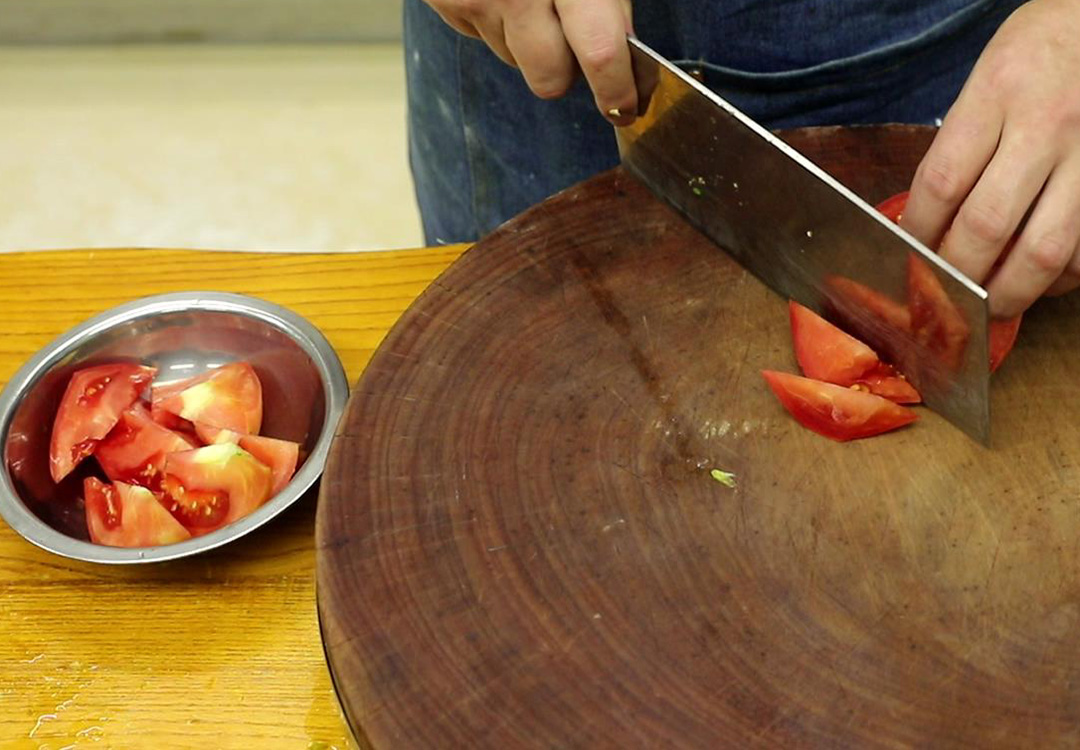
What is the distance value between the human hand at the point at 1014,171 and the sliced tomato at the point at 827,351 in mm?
116

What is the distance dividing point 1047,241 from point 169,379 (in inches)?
34.1

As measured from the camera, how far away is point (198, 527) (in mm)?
1146

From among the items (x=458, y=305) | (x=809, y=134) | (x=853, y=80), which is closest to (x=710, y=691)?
(x=458, y=305)

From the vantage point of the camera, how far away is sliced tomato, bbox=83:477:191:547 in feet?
3.65

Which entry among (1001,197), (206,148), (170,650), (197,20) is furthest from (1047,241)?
(197,20)

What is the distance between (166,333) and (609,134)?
1.81 feet

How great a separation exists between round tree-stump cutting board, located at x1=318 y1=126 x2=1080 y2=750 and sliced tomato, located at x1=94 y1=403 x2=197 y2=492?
0.78ft

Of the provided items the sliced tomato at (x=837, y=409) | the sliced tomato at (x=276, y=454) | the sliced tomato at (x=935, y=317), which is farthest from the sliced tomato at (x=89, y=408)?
the sliced tomato at (x=935, y=317)

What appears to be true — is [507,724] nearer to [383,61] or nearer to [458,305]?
[458,305]

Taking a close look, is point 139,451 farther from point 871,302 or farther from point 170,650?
point 871,302

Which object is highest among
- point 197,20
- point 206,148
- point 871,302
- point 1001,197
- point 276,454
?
point 1001,197

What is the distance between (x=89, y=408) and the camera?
120 centimetres

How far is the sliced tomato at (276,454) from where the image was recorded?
1167mm

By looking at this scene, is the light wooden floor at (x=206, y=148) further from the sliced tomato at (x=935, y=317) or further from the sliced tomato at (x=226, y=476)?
the sliced tomato at (x=935, y=317)
